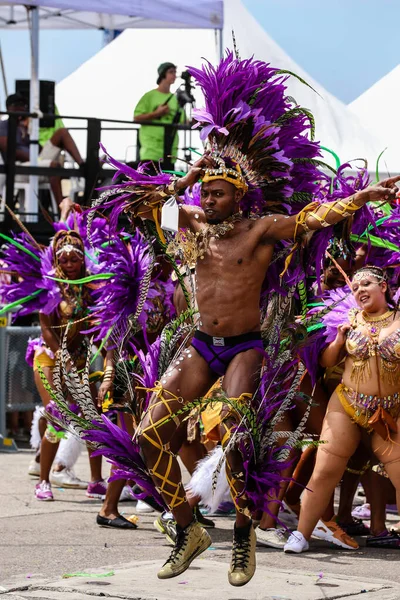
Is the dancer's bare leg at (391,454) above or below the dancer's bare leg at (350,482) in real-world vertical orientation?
above

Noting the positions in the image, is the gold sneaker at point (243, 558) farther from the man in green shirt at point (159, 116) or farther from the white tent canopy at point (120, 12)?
the white tent canopy at point (120, 12)

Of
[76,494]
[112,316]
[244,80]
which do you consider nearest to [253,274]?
[244,80]

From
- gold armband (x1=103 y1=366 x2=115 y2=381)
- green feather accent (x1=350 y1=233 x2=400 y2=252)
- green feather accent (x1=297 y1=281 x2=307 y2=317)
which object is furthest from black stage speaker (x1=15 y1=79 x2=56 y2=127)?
green feather accent (x1=297 y1=281 x2=307 y2=317)

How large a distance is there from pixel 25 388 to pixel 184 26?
4.27 metres

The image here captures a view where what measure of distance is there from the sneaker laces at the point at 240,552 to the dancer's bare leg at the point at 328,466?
4.58 ft

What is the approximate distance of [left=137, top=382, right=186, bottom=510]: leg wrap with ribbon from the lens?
19.8 ft

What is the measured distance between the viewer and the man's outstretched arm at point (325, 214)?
19.8 ft

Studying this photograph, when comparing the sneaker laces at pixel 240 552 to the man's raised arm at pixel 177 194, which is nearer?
the sneaker laces at pixel 240 552

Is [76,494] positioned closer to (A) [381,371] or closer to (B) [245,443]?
(A) [381,371]

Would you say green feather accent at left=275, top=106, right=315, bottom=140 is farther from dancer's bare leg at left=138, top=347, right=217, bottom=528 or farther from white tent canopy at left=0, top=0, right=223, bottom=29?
white tent canopy at left=0, top=0, right=223, bottom=29

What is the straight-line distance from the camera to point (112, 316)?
27.1ft

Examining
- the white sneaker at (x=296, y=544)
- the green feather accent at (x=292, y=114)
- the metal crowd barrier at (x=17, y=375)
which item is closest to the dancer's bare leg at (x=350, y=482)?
the white sneaker at (x=296, y=544)

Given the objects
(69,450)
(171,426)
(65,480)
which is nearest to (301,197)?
(171,426)

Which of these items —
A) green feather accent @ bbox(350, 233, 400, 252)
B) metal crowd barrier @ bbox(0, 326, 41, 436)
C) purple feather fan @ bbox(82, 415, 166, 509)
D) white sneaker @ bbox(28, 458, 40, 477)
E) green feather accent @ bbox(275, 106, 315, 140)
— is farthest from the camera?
metal crowd barrier @ bbox(0, 326, 41, 436)
